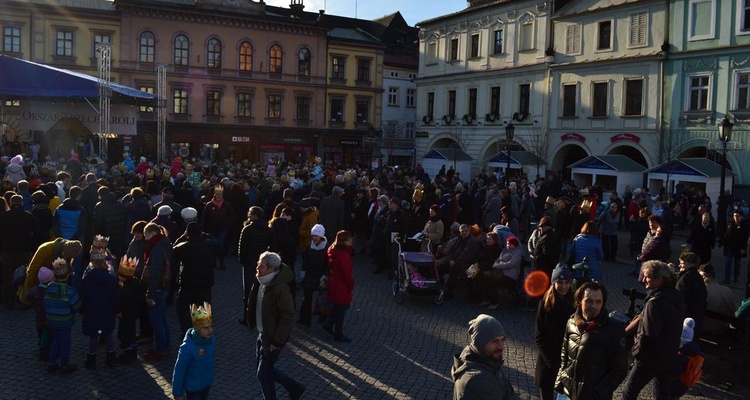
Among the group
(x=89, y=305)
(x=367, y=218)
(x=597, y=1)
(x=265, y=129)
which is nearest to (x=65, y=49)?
(x=265, y=129)

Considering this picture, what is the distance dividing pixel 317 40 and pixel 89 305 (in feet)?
152

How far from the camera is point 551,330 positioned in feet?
22.0

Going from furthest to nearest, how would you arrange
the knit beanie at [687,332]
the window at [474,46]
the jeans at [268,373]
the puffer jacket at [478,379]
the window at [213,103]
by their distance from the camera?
the window at [213,103] → the window at [474,46] → the knit beanie at [687,332] → the jeans at [268,373] → the puffer jacket at [478,379]

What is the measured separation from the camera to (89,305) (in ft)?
26.1

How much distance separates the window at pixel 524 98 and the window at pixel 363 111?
57.1 ft

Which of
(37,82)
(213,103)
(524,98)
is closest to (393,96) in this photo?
(213,103)

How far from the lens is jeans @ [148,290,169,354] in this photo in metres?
8.57

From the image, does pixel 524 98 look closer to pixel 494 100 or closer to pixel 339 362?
pixel 494 100

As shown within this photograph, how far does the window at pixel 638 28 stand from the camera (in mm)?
32938

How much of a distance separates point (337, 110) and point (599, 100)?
23.3 meters

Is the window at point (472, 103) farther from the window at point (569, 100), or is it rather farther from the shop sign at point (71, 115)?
the shop sign at point (71, 115)

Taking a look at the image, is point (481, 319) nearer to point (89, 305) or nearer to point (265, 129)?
point (89, 305)

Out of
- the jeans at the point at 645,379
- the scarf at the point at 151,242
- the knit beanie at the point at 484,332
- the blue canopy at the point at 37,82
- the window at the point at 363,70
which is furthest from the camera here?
the window at the point at 363,70

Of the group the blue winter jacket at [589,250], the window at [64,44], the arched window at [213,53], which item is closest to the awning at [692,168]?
the blue winter jacket at [589,250]
